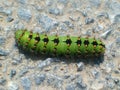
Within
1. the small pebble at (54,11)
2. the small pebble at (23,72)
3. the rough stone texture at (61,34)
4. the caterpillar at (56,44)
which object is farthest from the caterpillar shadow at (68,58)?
the small pebble at (54,11)

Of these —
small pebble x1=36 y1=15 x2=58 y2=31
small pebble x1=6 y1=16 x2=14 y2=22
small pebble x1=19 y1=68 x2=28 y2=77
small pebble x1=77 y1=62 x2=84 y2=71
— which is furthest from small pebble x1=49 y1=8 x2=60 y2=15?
small pebble x1=19 y1=68 x2=28 y2=77

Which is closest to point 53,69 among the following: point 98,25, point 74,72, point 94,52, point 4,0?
point 74,72

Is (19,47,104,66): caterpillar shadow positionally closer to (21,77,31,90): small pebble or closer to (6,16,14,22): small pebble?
(21,77,31,90): small pebble

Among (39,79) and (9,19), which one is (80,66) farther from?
(9,19)

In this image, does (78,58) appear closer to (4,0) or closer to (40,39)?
(40,39)

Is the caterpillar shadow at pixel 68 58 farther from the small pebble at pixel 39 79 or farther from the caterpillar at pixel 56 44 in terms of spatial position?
the small pebble at pixel 39 79

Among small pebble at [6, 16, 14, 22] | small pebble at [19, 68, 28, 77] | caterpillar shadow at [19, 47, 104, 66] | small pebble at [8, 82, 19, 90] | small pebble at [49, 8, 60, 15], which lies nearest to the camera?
small pebble at [8, 82, 19, 90]

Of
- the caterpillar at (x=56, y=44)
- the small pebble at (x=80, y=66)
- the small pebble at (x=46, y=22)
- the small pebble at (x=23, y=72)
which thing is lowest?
the small pebble at (x=23, y=72)
